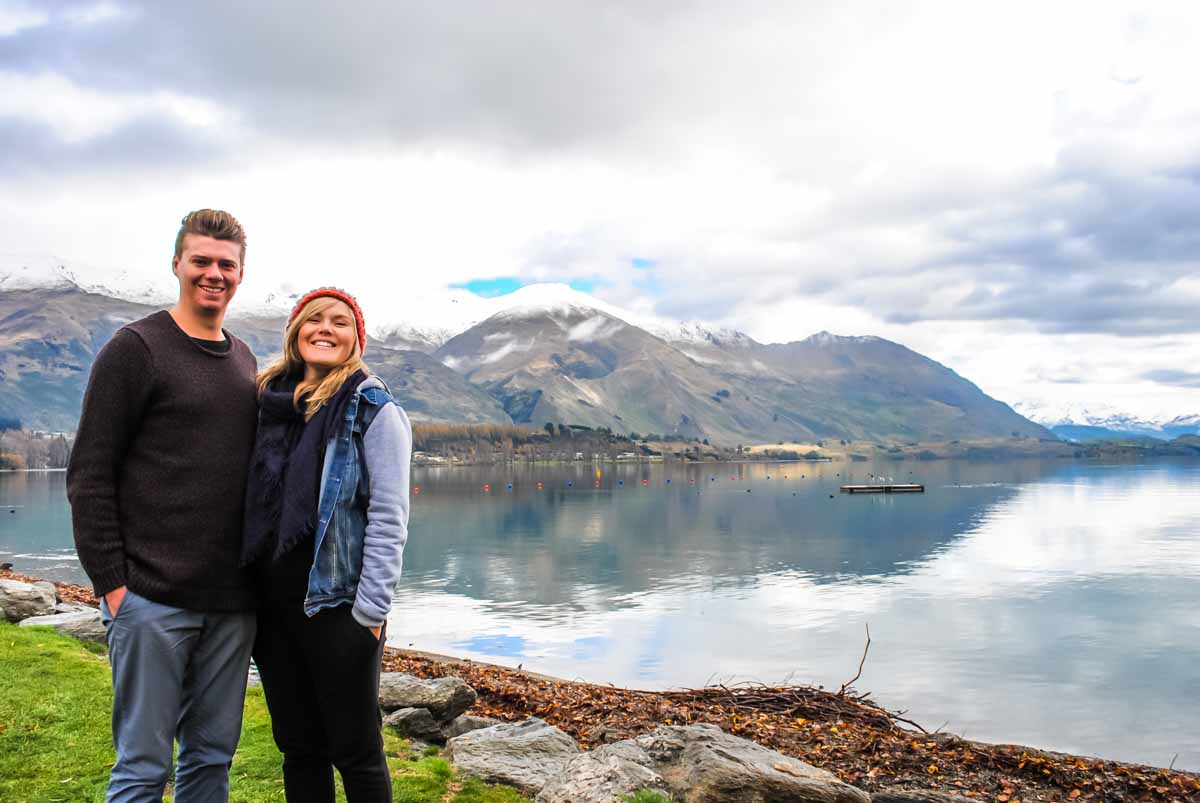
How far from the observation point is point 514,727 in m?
9.01

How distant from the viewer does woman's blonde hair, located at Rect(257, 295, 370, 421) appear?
184 inches

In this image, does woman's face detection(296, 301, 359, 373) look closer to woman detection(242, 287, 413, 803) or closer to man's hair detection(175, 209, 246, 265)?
woman detection(242, 287, 413, 803)

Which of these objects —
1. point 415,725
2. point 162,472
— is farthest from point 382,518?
point 415,725

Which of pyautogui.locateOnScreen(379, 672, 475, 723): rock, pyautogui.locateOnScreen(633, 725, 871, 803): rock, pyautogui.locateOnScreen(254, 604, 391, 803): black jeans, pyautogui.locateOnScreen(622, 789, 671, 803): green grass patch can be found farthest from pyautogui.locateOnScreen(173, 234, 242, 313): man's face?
pyautogui.locateOnScreen(379, 672, 475, 723): rock

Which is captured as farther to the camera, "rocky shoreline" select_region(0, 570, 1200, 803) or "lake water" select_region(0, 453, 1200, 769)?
"lake water" select_region(0, 453, 1200, 769)

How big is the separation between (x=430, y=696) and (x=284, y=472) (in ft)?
23.3

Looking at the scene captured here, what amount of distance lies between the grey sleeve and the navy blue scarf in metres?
0.25

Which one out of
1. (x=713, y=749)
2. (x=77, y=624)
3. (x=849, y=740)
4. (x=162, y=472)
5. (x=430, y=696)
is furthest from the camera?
(x=77, y=624)

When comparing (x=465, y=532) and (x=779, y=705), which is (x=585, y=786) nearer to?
(x=779, y=705)

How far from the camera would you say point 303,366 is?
496 cm

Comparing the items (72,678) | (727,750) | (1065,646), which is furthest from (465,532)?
(727,750)

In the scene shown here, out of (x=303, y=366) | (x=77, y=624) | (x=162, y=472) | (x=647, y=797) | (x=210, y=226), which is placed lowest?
(x=77, y=624)

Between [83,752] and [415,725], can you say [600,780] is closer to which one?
[415,725]

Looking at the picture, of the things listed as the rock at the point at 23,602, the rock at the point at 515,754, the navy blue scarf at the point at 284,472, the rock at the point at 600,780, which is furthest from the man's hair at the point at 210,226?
the rock at the point at 23,602
